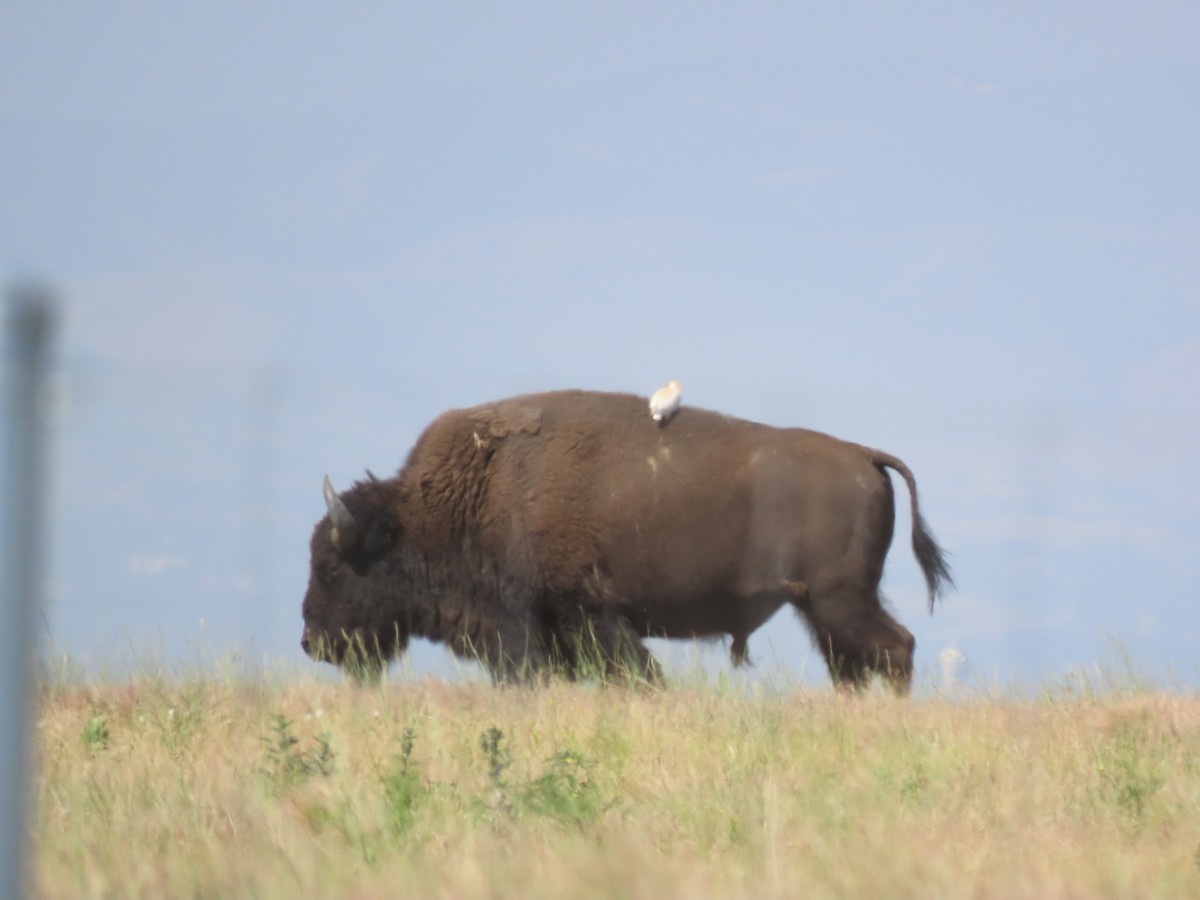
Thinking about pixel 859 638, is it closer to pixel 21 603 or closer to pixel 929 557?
pixel 929 557

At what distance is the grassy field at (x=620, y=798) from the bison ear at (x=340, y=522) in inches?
120

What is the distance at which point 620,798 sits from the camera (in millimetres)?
4234

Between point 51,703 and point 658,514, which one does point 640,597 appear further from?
point 51,703

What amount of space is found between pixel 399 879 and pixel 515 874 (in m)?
0.28

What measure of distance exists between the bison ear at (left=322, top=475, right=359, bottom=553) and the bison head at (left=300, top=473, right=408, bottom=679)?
0.01m

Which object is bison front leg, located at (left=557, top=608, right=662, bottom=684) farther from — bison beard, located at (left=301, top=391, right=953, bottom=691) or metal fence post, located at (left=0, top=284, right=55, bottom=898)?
metal fence post, located at (left=0, top=284, right=55, bottom=898)

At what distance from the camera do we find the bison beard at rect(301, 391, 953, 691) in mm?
8664

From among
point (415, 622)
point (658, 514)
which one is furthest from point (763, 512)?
point (415, 622)

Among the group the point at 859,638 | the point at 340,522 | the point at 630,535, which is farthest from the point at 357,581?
the point at 859,638

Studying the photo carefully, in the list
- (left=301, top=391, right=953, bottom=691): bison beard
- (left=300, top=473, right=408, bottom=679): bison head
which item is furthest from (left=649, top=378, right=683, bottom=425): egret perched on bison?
(left=300, top=473, right=408, bottom=679): bison head

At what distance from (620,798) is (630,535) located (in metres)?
4.67

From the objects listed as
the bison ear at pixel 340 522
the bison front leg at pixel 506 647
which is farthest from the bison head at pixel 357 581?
the bison front leg at pixel 506 647

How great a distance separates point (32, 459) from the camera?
7.66ft

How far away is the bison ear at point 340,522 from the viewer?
9398 millimetres
